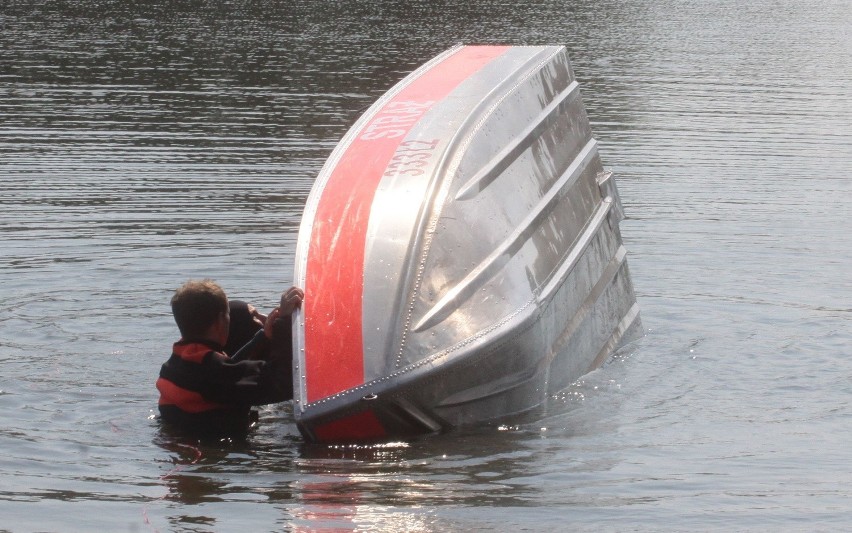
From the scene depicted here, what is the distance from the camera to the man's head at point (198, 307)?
5816mm

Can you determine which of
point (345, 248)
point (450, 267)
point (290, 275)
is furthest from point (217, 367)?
point (290, 275)

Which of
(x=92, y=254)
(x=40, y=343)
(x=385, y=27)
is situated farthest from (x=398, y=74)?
(x=40, y=343)

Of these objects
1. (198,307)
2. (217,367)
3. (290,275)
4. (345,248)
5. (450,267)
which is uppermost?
(290,275)

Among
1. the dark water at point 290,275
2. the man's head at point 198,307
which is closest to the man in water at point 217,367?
the man's head at point 198,307

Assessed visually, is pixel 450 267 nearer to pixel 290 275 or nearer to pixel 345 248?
pixel 345 248

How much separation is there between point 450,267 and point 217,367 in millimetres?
1143

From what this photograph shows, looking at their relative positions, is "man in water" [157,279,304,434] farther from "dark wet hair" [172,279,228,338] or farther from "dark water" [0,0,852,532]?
"dark water" [0,0,852,532]

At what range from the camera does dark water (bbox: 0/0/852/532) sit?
17.8 feet

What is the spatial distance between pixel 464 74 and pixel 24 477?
142 inches

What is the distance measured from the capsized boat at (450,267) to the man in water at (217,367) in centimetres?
24

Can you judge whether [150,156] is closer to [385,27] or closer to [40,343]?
[40,343]

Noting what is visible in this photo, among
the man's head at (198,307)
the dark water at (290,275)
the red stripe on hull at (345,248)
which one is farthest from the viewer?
the man's head at (198,307)

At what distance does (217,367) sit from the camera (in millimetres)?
5836

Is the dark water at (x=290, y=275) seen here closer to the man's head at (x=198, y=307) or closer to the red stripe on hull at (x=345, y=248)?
the red stripe on hull at (x=345, y=248)
